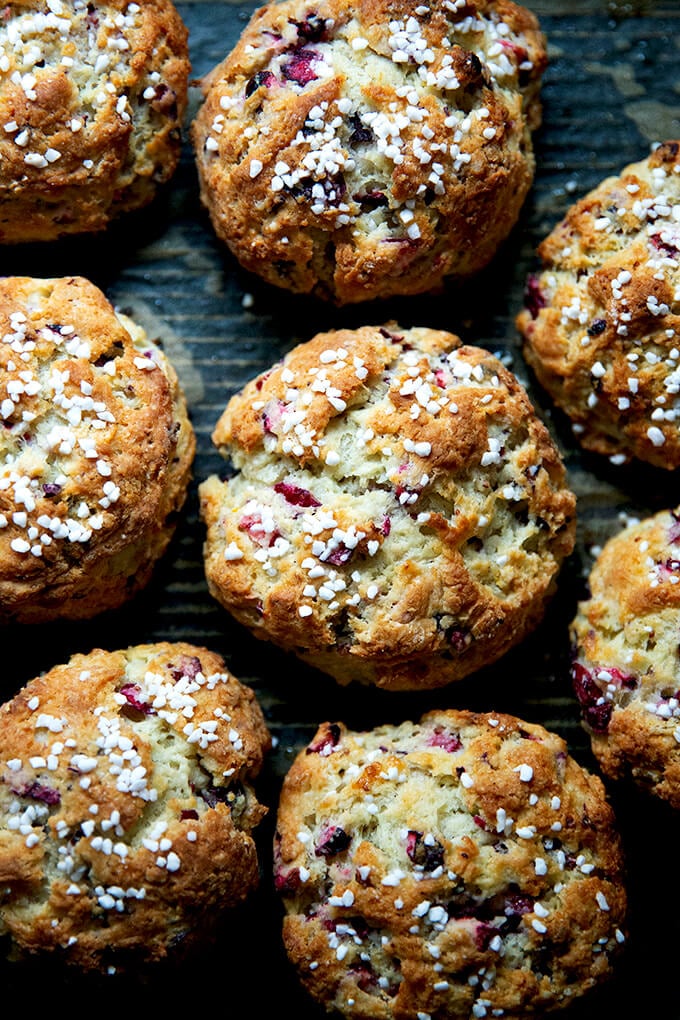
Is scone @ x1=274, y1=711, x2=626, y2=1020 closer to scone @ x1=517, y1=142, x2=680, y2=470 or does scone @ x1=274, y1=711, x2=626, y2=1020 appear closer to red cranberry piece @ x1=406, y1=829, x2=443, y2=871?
red cranberry piece @ x1=406, y1=829, x2=443, y2=871

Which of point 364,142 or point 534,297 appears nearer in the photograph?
point 364,142

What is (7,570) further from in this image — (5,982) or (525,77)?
(525,77)

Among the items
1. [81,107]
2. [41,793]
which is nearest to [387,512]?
[41,793]

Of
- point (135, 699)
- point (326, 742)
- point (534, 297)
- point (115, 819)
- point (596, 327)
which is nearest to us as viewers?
point (115, 819)

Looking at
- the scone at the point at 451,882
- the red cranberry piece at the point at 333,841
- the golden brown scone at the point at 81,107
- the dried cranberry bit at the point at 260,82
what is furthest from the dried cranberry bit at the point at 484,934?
the golden brown scone at the point at 81,107

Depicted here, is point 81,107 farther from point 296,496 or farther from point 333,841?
point 333,841

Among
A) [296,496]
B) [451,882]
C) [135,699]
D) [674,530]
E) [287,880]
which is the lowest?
[287,880]

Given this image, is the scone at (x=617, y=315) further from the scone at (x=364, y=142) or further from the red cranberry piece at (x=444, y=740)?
the red cranberry piece at (x=444, y=740)
